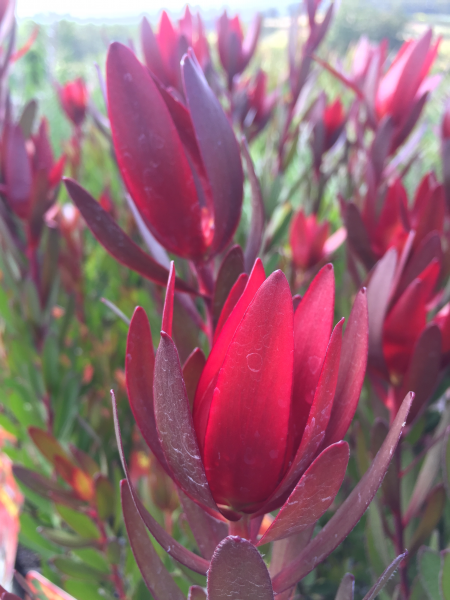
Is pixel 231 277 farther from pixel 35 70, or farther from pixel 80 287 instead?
pixel 35 70

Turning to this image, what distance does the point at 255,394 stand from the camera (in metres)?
0.20

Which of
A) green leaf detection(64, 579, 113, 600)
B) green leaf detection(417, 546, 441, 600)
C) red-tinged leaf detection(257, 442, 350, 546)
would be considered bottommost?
green leaf detection(64, 579, 113, 600)

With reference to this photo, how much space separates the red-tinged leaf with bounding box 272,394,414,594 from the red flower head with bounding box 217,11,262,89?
3.08 ft

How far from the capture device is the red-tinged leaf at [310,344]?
229 mm

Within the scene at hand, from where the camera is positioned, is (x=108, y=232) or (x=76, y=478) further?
(x=76, y=478)

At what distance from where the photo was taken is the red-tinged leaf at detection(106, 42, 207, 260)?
278mm

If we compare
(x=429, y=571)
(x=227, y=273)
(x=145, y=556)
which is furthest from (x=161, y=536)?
(x=429, y=571)

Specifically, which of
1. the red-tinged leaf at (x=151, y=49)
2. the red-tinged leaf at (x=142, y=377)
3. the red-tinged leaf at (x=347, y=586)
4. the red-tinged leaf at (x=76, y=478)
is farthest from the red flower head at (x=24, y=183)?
the red-tinged leaf at (x=347, y=586)

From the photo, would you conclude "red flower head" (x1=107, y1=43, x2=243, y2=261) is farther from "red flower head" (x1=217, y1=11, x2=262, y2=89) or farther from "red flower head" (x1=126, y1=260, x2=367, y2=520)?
"red flower head" (x1=217, y1=11, x2=262, y2=89)

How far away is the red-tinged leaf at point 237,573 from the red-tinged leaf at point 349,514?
0.11 ft

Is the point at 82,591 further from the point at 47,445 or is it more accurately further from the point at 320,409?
the point at 320,409

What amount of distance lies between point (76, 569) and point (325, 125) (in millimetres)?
905

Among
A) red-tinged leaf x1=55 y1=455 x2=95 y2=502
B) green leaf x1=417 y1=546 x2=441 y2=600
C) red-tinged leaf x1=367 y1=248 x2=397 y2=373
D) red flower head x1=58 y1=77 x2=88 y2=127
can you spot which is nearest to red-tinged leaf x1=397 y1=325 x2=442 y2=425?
red-tinged leaf x1=367 y1=248 x2=397 y2=373

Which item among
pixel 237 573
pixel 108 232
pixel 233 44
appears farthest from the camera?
pixel 233 44
